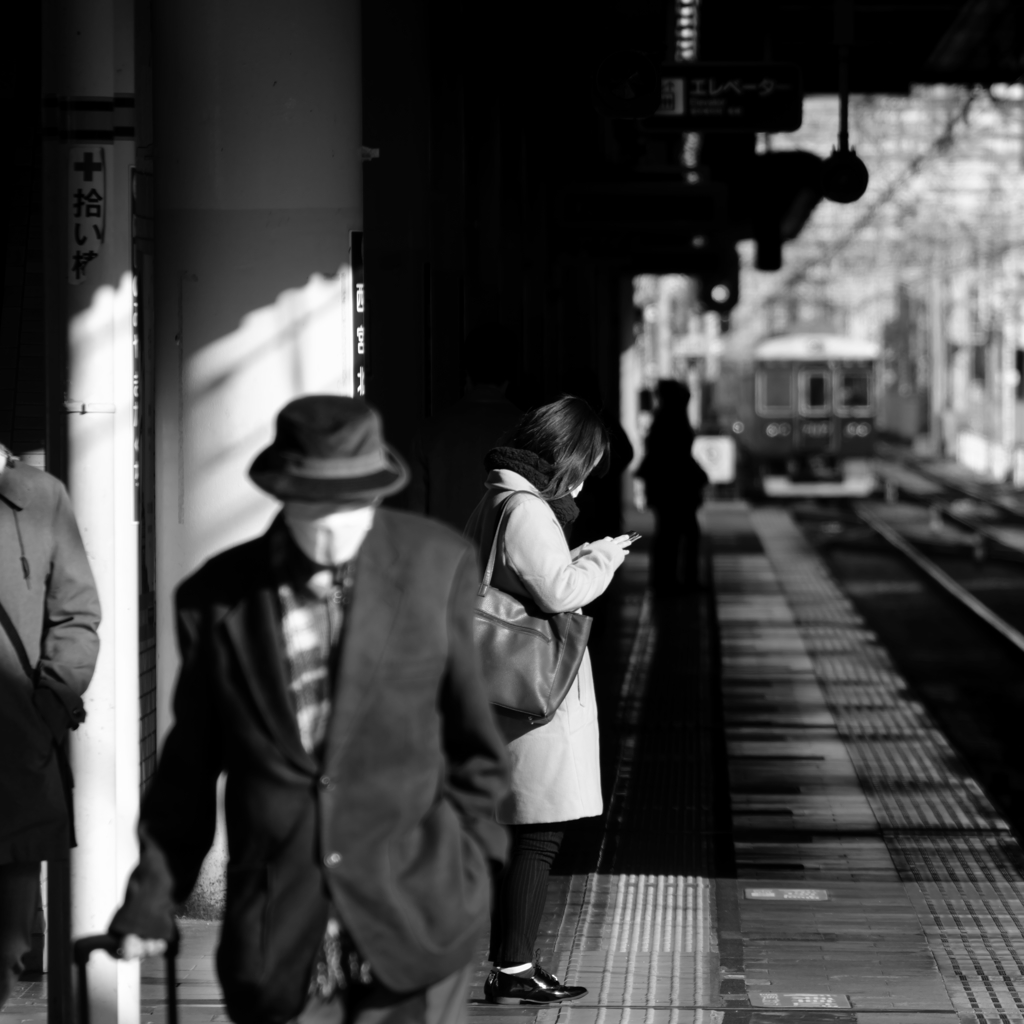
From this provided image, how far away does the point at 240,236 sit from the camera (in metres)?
5.91

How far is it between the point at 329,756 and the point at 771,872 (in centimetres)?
401

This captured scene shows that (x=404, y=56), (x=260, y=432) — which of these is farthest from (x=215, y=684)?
(x=404, y=56)

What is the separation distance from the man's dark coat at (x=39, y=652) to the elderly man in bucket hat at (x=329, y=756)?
1.21m

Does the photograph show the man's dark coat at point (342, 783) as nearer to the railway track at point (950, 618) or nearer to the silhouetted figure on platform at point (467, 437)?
the silhouetted figure on platform at point (467, 437)

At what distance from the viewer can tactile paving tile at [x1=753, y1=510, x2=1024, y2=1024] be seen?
5.31 m

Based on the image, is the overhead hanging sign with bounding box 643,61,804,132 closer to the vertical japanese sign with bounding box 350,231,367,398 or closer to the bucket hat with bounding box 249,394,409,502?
the vertical japanese sign with bounding box 350,231,367,398

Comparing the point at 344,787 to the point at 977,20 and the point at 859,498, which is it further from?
the point at 859,498

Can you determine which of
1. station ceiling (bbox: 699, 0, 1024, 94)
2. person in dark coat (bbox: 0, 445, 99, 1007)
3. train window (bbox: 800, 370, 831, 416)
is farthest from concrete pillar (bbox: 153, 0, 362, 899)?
train window (bbox: 800, 370, 831, 416)

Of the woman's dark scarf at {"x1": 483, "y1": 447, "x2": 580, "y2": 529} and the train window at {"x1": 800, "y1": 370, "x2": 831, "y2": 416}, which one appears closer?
the woman's dark scarf at {"x1": 483, "y1": 447, "x2": 580, "y2": 529}

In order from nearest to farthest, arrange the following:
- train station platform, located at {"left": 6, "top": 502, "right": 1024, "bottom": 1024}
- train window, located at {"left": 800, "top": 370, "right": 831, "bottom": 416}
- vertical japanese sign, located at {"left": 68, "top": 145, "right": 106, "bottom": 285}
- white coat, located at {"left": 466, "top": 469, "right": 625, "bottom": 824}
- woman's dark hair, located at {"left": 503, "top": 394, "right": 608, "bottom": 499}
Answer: vertical japanese sign, located at {"left": 68, "top": 145, "right": 106, "bottom": 285}, white coat, located at {"left": 466, "top": 469, "right": 625, "bottom": 824}, woman's dark hair, located at {"left": 503, "top": 394, "right": 608, "bottom": 499}, train station platform, located at {"left": 6, "top": 502, "right": 1024, "bottom": 1024}, train window, located at {"left": 800, "top": 370, "right": 831, "bottom": 416}

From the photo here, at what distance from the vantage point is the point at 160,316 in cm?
595

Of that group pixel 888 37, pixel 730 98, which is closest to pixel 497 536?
pixel 730 98

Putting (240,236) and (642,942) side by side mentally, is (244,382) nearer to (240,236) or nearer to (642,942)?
(240,236)

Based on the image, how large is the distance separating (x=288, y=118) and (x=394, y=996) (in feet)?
12.0
